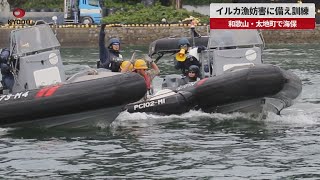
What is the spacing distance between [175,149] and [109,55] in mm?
4581

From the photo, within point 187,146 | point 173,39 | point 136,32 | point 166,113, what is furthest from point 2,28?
point 187,146

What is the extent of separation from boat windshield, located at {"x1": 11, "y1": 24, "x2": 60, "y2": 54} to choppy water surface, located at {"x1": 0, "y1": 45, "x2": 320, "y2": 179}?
1805 millimetres

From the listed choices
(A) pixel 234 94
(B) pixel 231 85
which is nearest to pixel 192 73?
(A) pixel 234 94

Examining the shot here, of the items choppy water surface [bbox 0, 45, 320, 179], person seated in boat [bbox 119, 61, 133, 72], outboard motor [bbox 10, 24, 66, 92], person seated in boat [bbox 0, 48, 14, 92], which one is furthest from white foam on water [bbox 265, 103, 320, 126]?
person seated in boat [bbox 0, 48, 14, 92]

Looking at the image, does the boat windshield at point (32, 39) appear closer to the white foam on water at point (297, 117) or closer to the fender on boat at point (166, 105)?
the fender on boat at point (166, 105)

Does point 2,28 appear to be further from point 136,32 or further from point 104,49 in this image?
point 104,49

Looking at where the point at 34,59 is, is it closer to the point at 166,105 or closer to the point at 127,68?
the point at 127,68

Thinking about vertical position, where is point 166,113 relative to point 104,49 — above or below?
below

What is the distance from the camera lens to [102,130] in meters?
18.2

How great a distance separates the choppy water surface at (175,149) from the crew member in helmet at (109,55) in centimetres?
114

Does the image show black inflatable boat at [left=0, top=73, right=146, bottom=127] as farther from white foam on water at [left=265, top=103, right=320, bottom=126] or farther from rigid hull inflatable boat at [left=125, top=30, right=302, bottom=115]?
white foam on water at [left=265, top=103, right=320, bottom=126]

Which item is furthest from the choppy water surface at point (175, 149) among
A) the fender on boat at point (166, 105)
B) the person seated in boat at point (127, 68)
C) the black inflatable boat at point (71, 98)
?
the person seated in boat at point (127, 68)

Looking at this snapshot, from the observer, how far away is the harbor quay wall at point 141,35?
160 ft

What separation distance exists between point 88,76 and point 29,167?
3649mm
